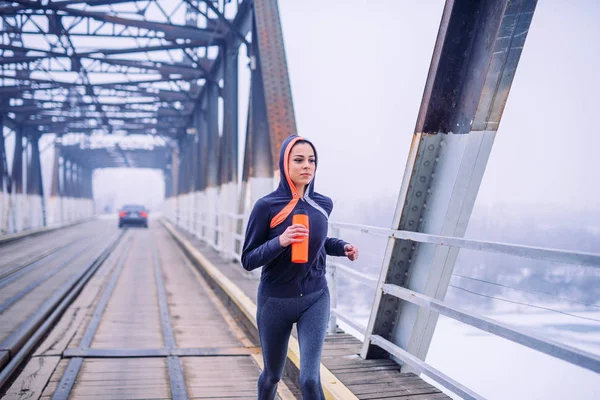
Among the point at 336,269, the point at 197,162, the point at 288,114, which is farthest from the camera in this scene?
the point at 197,162

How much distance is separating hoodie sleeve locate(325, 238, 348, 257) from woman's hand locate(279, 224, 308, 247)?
0.55 metres

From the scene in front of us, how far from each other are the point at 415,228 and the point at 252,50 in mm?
8481

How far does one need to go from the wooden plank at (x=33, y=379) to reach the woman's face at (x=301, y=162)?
328cm

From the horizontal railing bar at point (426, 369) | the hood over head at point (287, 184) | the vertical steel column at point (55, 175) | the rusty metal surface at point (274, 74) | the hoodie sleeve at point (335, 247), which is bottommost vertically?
the vertical steel column at point (55, 175)

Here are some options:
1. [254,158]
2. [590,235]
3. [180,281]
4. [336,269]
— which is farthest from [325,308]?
[180,281]

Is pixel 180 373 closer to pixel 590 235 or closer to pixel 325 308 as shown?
pixel 325 308

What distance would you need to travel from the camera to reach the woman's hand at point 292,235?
2.59 meters

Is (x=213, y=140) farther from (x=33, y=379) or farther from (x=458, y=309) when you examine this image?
(x=458, y=309)

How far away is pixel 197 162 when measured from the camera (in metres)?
24.0

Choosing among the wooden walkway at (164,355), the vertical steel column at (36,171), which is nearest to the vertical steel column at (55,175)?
the vertical steel column at (36,171)

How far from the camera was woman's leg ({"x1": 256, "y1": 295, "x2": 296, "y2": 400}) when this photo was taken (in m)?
2.85

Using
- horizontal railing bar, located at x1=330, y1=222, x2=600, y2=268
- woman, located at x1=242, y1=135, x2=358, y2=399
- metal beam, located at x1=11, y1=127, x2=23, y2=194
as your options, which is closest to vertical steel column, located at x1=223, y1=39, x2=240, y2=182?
horizontal railing bar, located at x1=330, y1=222, x2=600, y2=268

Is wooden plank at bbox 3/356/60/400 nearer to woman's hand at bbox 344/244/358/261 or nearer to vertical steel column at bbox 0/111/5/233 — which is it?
woman's hand at bbox 344/244/358/261

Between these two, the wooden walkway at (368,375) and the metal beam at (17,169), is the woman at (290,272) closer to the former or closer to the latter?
the wooden walkway at (368,375)
